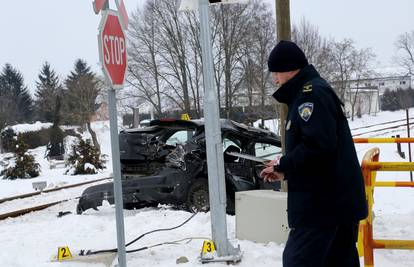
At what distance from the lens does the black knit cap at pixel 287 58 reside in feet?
9.99

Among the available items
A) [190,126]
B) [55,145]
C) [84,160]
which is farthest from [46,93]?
[190,126]

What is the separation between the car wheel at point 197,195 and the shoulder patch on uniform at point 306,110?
549cm

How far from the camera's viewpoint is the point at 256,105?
4153 cm

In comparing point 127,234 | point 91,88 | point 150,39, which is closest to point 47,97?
point 91,88

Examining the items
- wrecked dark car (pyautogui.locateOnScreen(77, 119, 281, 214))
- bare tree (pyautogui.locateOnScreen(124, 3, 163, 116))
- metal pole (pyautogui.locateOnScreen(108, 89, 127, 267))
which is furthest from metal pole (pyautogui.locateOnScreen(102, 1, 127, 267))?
bare tree (pyautogui.locateOnScreen(124, 3, 163, 116))

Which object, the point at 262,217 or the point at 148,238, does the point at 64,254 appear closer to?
the point at 148,238

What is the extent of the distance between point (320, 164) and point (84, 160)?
19992mm

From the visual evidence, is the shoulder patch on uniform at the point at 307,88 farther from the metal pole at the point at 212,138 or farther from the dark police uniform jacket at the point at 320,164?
the metal pole at the point at 212,138

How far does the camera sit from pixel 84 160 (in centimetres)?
2194

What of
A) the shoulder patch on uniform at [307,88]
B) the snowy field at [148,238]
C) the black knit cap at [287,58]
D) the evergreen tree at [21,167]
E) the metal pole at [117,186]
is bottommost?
the evergreen tree at [21,167]

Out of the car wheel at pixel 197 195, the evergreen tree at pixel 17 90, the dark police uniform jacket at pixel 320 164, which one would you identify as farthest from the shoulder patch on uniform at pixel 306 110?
the evergreen tree at pixel 17 90

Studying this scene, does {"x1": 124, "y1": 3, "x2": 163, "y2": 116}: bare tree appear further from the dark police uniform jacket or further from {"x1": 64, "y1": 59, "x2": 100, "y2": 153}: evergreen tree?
the dark police uniform jacket

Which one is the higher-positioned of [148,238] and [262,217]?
[262,217]

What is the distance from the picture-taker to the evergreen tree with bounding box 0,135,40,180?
21.0 meters
